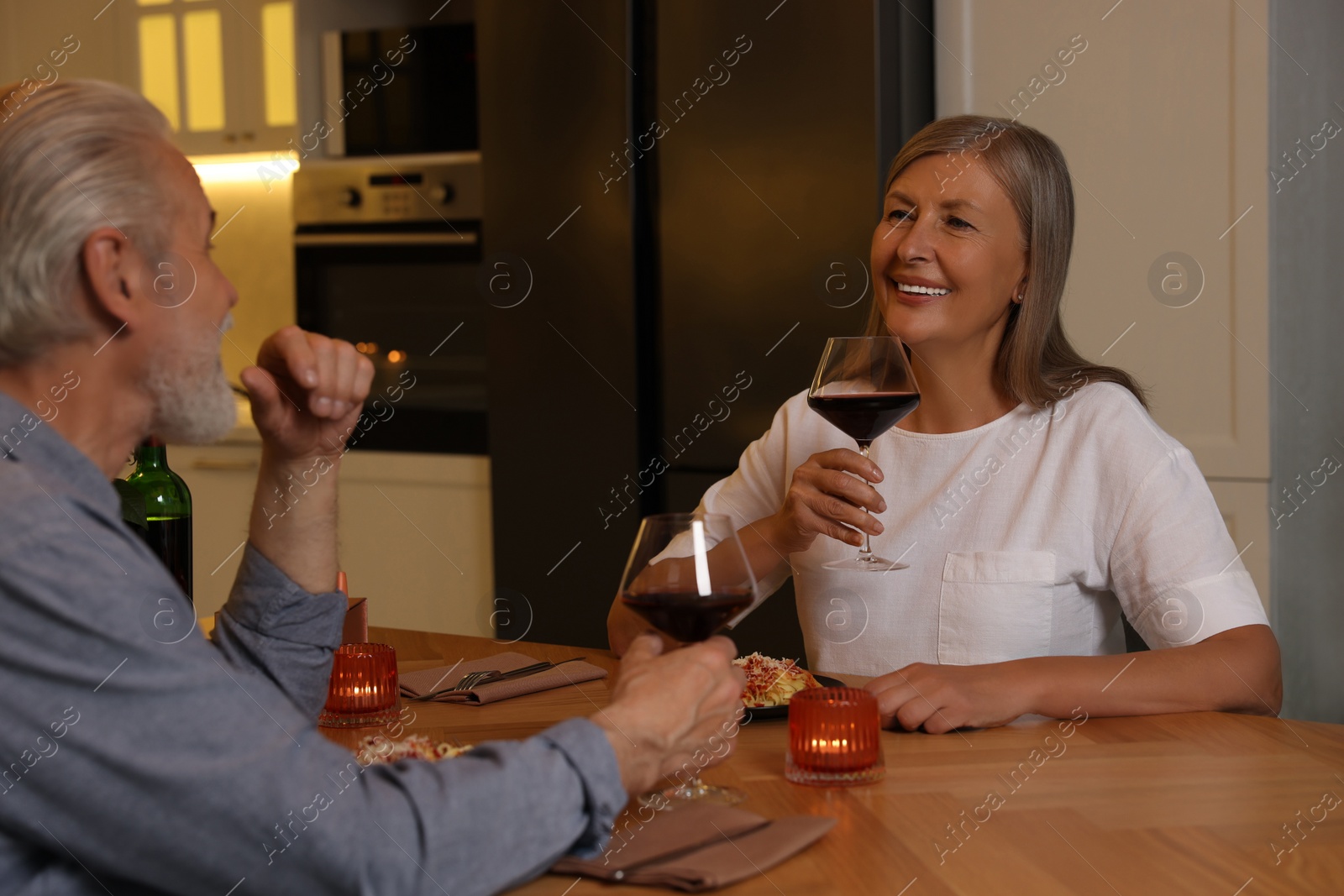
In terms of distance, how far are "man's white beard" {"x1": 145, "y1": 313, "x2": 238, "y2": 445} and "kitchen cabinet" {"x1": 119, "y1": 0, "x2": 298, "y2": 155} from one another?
2837 millimetres

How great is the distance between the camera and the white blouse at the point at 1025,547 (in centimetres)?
154

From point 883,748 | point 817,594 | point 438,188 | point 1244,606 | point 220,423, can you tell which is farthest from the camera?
point 438,188

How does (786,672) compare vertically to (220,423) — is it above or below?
below

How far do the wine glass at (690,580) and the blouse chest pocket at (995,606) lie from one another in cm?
70

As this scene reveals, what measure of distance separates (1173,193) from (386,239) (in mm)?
1953

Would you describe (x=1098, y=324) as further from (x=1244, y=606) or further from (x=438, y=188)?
(x=438, y=188)

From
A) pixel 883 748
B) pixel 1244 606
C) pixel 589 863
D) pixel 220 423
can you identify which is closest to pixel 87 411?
pixel 220 423

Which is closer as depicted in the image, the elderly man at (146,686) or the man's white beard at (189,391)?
the elderly man at (146,686)

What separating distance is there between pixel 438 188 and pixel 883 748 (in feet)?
8.15

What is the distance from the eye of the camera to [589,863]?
87cm

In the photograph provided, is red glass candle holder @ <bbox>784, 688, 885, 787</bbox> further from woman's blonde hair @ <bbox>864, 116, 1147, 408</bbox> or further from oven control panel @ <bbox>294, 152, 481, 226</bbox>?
oven control panel @ <bbox>294, 152, 481, 226</bbox>

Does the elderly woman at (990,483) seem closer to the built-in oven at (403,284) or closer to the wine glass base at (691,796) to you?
the wine glass base at (691,796)

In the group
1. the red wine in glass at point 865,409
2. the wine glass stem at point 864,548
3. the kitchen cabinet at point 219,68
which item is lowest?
the wine glass stem at point 864,548

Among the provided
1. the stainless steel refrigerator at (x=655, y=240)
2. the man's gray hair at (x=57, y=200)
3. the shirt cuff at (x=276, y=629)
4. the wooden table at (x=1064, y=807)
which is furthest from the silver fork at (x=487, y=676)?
the stainless steel refrigerator at (x=655, y=240)
